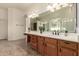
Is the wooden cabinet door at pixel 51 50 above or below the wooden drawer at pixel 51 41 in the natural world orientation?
below

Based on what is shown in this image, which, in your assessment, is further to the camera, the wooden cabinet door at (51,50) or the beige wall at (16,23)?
the beige wall at (16,23)

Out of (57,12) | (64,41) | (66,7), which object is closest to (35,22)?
(57,12)

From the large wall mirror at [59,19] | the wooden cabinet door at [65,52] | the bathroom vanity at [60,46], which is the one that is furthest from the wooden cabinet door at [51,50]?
the large wall mirror at [59,19]

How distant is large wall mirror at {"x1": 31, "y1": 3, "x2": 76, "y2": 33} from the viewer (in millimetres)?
3553

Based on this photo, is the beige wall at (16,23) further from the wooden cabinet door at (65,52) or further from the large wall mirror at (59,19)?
the wooden cabinet door at (65,52)

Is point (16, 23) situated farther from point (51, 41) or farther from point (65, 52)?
point (65, 52)

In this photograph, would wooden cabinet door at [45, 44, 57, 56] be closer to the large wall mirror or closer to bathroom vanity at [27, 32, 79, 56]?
bathroom vanity at [27, 32, 79, 56]

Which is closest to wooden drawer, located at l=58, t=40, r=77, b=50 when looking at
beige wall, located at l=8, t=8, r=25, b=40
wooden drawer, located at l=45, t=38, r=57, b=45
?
wooden drawer, located at l=45, t=38, r=57, b=45

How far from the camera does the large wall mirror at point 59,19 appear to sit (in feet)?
11.7

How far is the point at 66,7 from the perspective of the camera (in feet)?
12.5

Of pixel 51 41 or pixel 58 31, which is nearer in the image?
pixel 51 41

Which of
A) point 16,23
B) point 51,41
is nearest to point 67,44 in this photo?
point 51,41

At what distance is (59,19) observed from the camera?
4.21 m

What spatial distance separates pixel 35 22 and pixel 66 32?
95.1 inches
